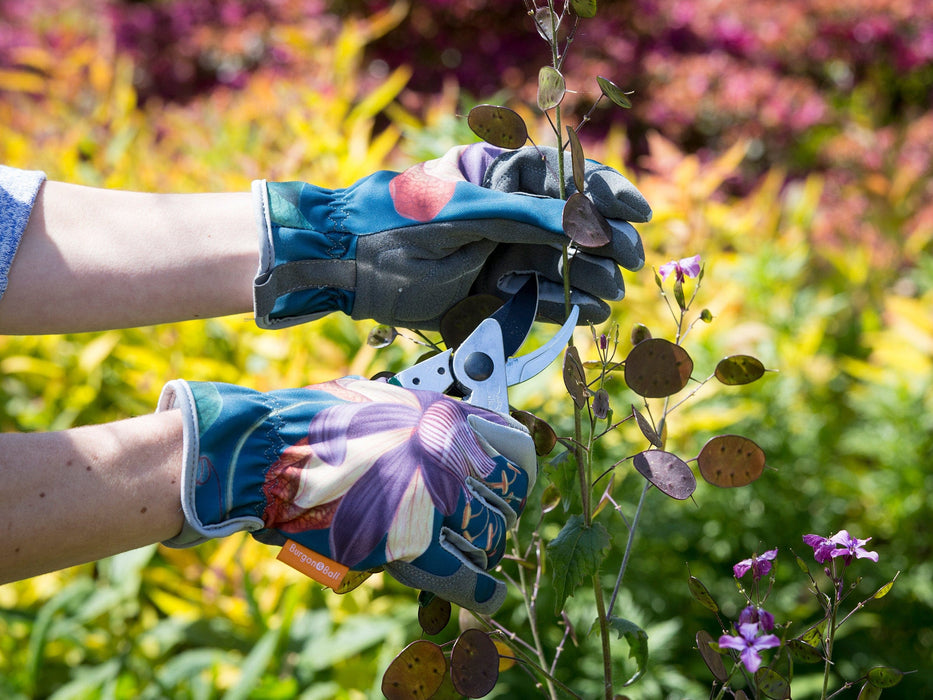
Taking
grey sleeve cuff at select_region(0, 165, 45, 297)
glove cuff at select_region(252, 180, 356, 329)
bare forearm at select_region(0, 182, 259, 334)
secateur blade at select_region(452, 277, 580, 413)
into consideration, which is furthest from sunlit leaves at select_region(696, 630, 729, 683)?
grey sleeve cuff at select_region(0, 165, 45, 297)

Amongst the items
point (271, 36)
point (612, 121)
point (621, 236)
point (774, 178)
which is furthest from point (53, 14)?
point (621, 236)

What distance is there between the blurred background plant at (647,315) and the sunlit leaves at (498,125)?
0.96m

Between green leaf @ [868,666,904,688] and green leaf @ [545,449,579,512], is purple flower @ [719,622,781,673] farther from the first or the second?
green leaf @ [545,449,579,512]

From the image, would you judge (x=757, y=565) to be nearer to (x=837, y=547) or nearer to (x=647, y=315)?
(x=837, y=547)

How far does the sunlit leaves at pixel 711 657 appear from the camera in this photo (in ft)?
2.96

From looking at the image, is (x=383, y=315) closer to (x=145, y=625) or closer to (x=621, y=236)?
(x=621, y=236)

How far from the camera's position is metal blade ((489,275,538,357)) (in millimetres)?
1216

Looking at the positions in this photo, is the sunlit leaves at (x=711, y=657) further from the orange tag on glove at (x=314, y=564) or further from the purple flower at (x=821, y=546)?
the orange tag on glove at (x=314, y=564)

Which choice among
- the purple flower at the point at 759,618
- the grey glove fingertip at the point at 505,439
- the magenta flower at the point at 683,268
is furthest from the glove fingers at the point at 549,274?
the purple flower at the point at 759,618

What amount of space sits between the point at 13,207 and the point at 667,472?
100cm

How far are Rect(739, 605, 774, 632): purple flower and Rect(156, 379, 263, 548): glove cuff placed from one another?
1.84 ft

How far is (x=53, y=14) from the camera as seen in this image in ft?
19.9

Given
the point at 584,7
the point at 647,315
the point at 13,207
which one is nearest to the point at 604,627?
the point at 584,7

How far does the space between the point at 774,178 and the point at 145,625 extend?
112 inches
